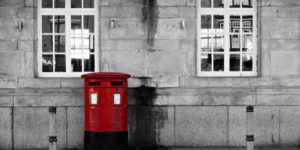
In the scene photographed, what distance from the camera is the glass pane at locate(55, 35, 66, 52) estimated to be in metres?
9.16

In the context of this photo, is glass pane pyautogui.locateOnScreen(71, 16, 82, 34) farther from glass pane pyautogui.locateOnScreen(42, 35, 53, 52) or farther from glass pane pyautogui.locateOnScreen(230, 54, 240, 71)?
glass pane pyautogui.locateOnScreen(230, 54, 240, 71)

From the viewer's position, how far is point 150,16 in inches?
352

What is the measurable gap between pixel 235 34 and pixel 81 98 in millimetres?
3775

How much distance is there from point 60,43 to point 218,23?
11.9ft

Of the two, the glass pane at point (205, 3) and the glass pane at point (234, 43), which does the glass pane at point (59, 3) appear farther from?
the glass pane at point (234, 43)

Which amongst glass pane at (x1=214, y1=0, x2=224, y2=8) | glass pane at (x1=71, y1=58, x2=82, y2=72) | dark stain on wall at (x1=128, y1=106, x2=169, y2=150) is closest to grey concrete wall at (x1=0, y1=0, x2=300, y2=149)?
dark stain on wall at (x1=128, y1=106, x2=169, y2=150)

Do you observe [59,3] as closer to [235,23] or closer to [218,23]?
[218,23]

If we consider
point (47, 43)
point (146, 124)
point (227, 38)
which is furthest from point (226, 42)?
point (47, 43)

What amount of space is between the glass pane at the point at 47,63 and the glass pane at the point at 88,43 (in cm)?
81

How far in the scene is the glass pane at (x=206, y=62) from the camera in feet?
30.2

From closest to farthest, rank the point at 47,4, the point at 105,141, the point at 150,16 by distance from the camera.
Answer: the point at 105,141, the point at 150,16, the point at 47,4

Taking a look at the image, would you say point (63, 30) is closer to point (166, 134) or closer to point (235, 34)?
point (166, 134)

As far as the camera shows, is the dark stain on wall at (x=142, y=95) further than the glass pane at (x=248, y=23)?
No

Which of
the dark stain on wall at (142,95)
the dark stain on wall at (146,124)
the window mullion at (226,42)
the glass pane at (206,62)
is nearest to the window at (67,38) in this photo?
the dark stain on wall at (142,95)
